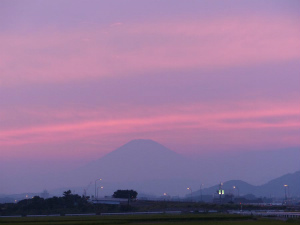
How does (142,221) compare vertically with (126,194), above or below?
below

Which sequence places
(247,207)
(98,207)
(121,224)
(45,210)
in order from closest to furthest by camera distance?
1. (121,224)
2. (45,210)
3. (98,207)
4. (247,207)

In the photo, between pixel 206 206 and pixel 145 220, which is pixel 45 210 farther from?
pixel 145 220

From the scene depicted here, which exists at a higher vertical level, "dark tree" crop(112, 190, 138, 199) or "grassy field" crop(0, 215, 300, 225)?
"dark tree" crop(112, 190, 138, 199)

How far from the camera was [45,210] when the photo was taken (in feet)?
350

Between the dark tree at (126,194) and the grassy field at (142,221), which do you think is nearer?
the grassy field at (142,221)

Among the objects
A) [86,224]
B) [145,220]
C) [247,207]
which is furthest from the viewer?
[247,207]

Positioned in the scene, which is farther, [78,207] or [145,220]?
[78,207]

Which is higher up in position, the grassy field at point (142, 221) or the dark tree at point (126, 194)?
the dark tree at point (126, 194)

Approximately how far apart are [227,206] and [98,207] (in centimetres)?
3279

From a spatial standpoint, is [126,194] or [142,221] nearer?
[142,221]

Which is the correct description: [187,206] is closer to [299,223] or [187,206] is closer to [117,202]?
[117,202]

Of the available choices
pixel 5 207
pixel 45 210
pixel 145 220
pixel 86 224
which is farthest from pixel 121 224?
pixel 5 207

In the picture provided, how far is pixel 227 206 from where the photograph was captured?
12825 centimetres

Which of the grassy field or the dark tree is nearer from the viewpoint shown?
the grassy field
